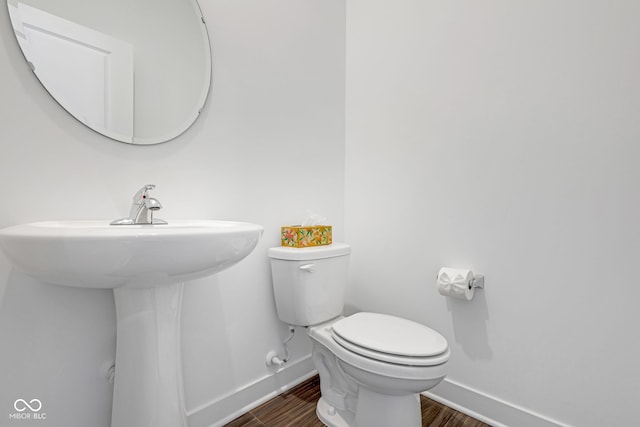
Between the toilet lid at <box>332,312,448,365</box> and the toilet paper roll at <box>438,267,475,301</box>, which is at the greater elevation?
the toilet paper roll at <box>438,267,475,301</box>

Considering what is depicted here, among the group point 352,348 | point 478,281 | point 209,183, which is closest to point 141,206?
point 209,183

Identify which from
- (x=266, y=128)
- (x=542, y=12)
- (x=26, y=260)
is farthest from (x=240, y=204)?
(x=542, y=12)

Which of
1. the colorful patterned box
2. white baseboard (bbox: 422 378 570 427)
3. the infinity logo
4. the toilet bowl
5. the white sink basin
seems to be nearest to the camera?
the white sink basin

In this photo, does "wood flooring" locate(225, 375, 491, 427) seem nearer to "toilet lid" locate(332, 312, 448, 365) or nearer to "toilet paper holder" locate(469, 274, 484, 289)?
"toilet lid" locate(332, 312, 448, 365)

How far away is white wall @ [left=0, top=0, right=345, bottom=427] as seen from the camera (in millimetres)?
861

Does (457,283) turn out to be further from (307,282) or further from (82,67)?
(82,67)

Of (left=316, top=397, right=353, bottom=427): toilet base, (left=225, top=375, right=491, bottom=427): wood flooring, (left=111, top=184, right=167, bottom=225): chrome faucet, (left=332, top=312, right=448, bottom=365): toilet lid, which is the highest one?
(left=111, top=184, right=167, bottom=225): chrome faucet

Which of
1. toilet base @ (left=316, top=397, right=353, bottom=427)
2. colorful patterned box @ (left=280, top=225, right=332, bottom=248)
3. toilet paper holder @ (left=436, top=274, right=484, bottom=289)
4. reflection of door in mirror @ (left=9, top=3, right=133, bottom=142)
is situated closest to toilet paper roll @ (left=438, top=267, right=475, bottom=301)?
toilet paper holder @ (left=436, top=274, right=484, bottom=289)

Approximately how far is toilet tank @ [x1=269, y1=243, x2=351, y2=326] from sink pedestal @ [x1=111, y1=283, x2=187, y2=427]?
552 millimetres

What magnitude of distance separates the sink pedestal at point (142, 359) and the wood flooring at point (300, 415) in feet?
1.72

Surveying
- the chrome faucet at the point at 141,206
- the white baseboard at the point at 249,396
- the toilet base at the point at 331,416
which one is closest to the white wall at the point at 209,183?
the white baseboard at the point at 249,396

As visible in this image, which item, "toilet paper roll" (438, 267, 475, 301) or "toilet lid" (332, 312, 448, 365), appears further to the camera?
"toilet paper roll" (438, 267, 475, 301)

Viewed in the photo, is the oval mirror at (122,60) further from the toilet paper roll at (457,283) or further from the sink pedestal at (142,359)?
the toilet paper roll at (457,283)

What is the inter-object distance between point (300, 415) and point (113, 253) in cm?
113
